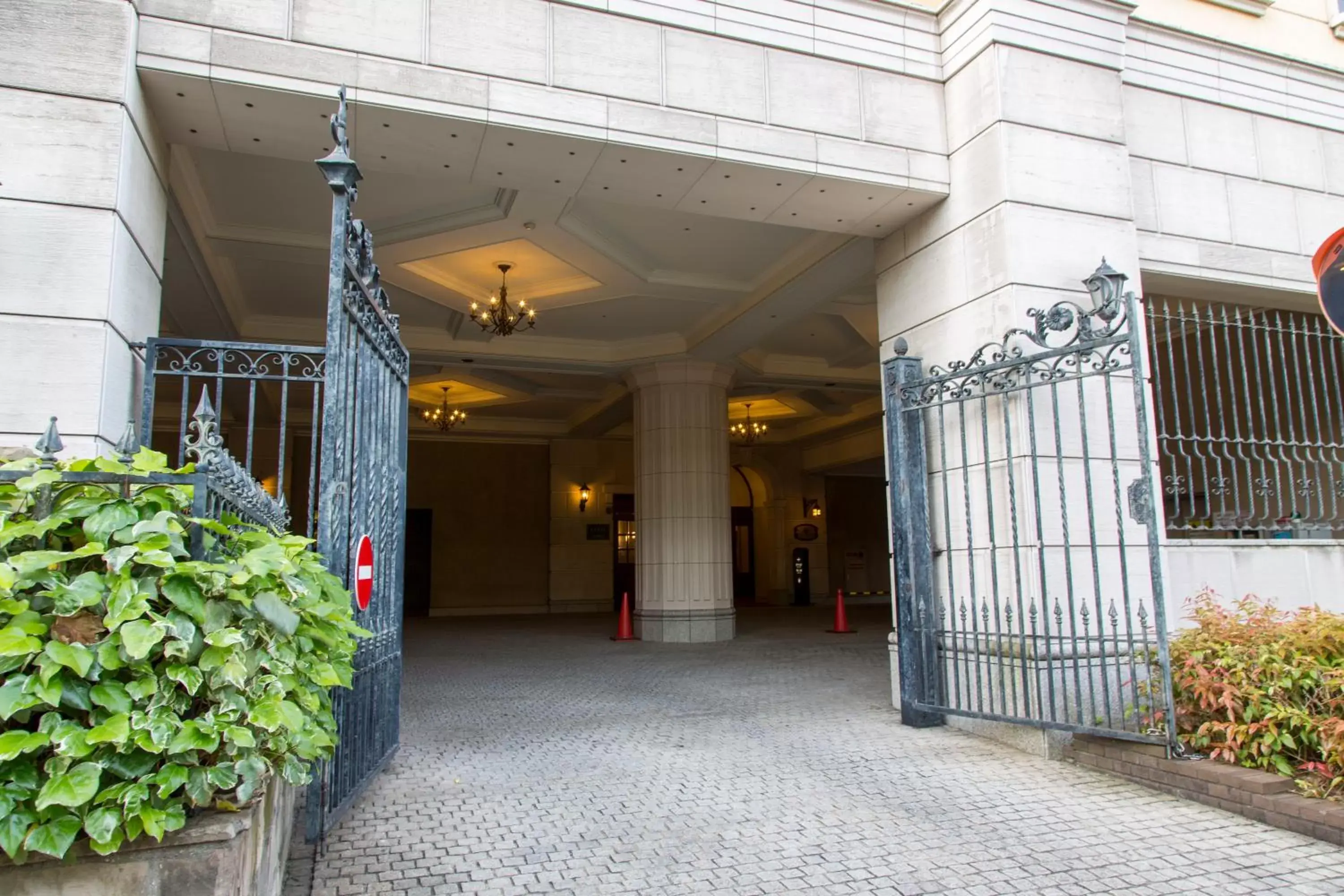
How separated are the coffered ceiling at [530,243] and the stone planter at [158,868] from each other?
13.6 ft

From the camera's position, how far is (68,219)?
4.20 m

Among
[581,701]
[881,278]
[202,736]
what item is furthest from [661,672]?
[202,736]

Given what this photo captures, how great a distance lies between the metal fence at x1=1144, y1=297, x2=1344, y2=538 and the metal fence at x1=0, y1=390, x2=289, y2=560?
17.1ft

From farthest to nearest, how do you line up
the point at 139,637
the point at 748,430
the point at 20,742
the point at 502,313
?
1. the point at 748,430
2. the point at 502,313
3. the point at 139,637
4. the point at 20,742

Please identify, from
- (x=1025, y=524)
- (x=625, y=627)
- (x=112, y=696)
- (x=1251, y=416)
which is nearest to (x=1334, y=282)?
(x=1025, y=524)

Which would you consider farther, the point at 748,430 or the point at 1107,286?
the point at 748,430

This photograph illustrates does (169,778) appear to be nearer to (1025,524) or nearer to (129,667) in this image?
(129,667)

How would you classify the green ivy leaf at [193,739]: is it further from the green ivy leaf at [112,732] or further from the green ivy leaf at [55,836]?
the green ivy leaf at [55,836]

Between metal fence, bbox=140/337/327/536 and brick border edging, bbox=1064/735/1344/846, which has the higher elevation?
metal fence, bbox=140/337/327/536

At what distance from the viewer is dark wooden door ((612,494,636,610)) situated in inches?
763

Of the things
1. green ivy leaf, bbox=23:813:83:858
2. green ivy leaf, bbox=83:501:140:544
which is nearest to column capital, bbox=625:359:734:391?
green ivy leaf, bbox=83:501:140:544

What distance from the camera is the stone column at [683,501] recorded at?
12.2 meters

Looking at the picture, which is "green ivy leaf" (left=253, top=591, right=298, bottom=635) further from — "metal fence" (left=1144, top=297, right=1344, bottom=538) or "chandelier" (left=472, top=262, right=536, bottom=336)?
"chandelier" (left=472, top=262, right=536, bottom=336)

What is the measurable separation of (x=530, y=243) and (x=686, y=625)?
19.7 ft
